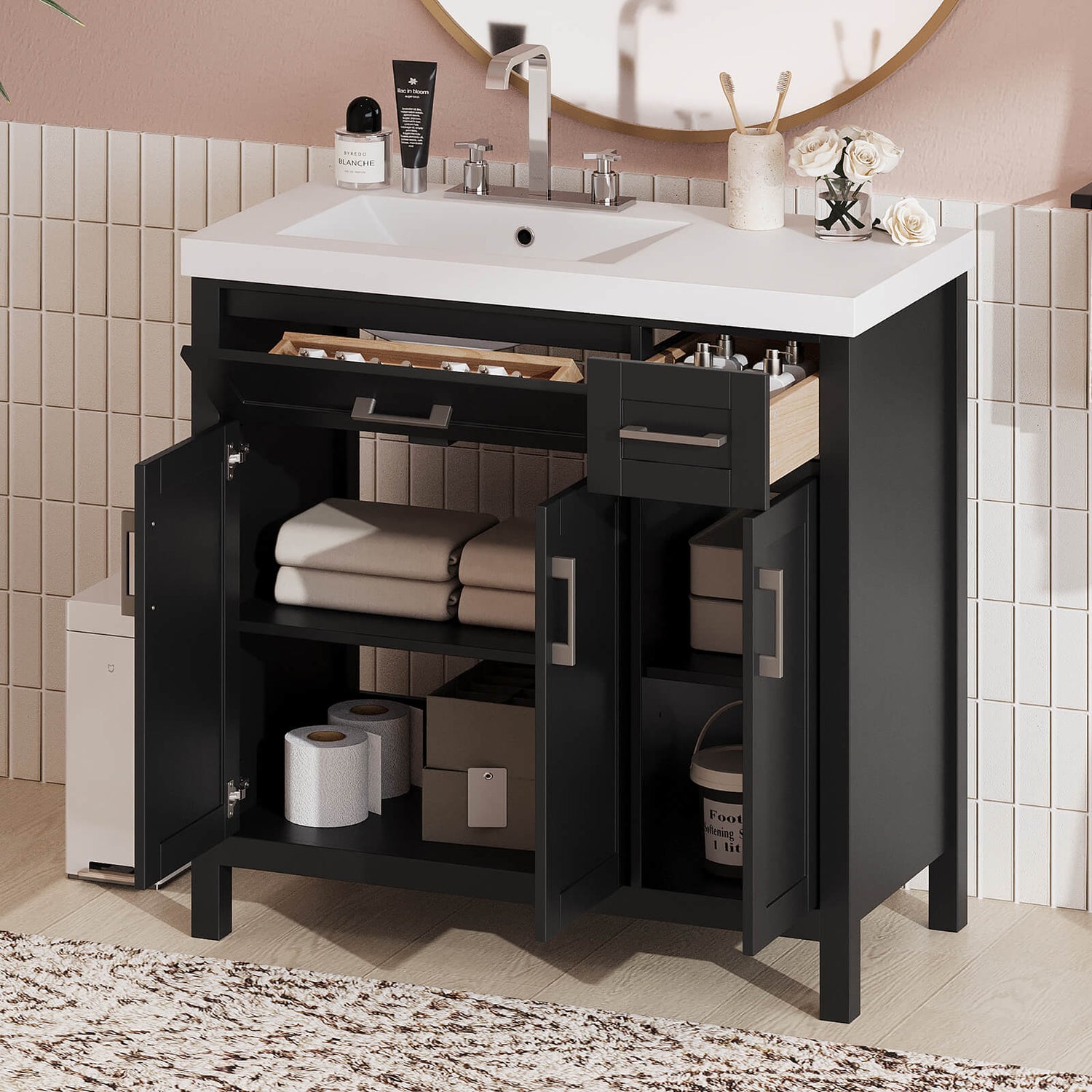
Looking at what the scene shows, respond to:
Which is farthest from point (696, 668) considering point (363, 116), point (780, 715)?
point (363, 116)

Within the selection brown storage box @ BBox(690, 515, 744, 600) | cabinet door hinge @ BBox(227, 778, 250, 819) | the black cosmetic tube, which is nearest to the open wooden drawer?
brown storage box @ BBox(690, 515, 744, 600)

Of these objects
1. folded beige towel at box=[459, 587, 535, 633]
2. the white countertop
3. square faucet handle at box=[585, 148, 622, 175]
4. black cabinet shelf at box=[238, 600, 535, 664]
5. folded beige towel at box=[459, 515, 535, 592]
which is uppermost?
square faucet handle at box=[585, 148, 622, 175]

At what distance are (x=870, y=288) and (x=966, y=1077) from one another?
1.04m

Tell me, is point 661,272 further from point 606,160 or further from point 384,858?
point 384,858

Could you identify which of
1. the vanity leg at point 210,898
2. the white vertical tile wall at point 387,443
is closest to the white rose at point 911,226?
the white vertical tile wall at point 387,443

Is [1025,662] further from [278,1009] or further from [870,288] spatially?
[278,1009]

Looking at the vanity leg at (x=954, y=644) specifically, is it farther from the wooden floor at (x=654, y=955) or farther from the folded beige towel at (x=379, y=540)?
the folded beige towel at (x=379, y=540)

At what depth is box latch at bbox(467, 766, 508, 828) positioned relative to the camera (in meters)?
3.14

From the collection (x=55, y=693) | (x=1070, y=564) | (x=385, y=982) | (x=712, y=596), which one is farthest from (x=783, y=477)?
(x=55, y=693)

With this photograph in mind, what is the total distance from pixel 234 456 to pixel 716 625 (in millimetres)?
735

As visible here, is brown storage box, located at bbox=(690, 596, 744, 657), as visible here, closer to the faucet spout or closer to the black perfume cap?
the faucet spout

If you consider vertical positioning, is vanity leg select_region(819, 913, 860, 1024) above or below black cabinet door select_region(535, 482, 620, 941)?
below

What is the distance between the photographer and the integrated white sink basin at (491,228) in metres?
3.18

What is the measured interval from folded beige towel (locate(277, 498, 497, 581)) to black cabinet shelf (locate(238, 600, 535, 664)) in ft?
0.22
